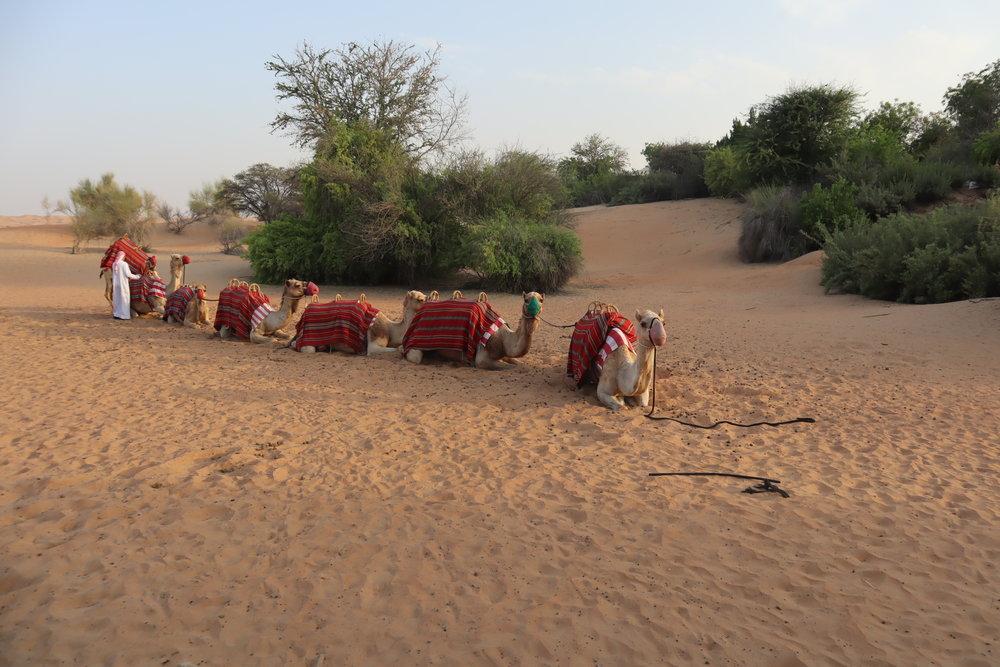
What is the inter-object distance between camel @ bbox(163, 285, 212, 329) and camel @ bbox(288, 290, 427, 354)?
9.27 ft

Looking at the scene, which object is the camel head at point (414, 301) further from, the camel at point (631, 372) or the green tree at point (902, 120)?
the green tree at point (902, 120)

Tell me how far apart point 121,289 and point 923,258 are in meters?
14.1

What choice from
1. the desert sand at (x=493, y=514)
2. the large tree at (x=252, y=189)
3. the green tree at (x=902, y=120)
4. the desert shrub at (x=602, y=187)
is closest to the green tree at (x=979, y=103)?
the green tree at (x=902, y=120)

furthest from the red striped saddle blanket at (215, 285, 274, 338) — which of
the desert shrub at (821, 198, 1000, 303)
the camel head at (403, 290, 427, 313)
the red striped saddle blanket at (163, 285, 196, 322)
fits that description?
the desert shrub at (821, 198, 1000, 303)

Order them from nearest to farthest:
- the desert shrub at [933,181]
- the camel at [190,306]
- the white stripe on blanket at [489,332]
→ the white stripe on blanket at [489,332] < the camel at [190,306] < the desert shrub at [933,181]

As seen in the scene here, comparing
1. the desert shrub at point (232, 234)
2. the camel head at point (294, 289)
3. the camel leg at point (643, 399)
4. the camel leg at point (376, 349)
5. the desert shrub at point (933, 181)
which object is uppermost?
the desert shrub at point (933, 181)

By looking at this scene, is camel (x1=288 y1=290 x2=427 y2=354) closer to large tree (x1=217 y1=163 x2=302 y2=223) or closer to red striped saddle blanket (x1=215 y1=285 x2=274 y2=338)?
red striped saddle blanket (x1=215 y1=285 x2=274 y2=338)

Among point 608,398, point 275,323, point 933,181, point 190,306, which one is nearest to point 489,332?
point 608,398

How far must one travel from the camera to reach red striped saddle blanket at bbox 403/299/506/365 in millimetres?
8445

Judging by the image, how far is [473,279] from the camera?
19.7 m

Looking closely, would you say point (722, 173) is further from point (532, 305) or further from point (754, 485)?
point (754, 485)

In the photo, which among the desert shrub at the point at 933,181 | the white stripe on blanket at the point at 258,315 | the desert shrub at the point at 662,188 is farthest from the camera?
the desert shrub at the point at 662,188

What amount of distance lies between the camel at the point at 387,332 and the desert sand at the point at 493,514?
0.70 m

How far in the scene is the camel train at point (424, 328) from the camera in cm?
A: 683
